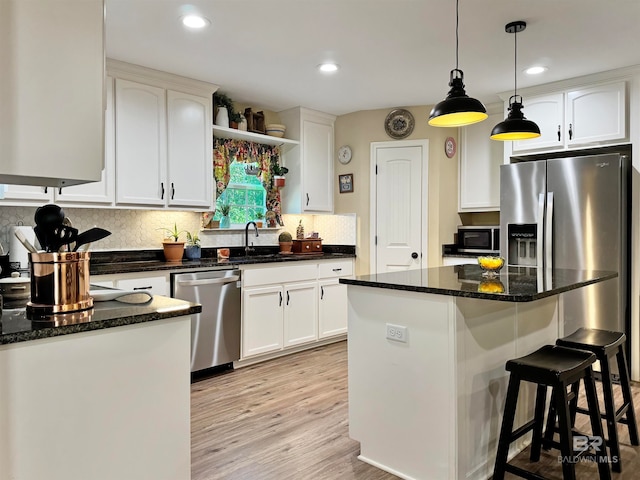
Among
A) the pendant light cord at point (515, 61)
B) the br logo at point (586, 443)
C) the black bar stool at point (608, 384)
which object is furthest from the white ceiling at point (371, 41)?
the br logo at point (586, 443)

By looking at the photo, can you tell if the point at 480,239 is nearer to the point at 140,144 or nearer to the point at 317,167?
the point at 317,167

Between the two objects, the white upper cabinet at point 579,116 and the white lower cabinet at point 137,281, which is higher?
the white upper cabinet at point 579,116

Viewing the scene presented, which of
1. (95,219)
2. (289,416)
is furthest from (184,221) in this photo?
(289,416)

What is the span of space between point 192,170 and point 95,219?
873mm

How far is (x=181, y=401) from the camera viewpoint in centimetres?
166

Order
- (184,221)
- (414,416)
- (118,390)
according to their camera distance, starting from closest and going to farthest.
Answer: (118,390) < (414,416) < (184,221)

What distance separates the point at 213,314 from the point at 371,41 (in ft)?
7.79

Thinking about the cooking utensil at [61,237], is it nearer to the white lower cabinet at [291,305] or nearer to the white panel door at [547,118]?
the white lower cabinet at [291,305]

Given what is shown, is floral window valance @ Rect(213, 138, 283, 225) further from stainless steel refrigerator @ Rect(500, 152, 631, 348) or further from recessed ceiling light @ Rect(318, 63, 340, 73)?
stainless steel refrigerator @ Rect(500, 152, 631, 348)

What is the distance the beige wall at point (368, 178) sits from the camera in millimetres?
4785

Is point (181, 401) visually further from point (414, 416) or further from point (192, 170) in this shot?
point (192, 170)

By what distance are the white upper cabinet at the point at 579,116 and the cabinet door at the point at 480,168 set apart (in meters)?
0.46

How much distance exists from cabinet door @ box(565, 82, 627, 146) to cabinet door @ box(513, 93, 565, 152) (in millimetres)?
64

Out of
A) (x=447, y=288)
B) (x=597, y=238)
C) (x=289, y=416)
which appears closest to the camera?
(x=447, y=288)
